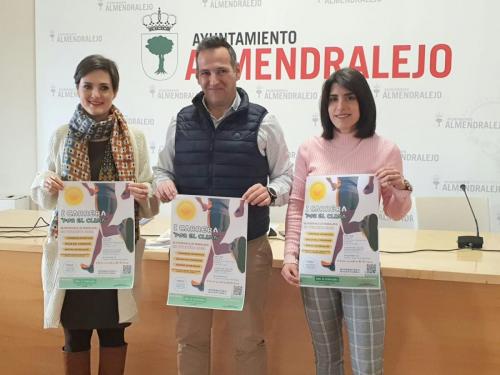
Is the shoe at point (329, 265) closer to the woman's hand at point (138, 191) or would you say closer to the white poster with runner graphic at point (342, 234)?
the white poster with runner graphic at point (342, 234)

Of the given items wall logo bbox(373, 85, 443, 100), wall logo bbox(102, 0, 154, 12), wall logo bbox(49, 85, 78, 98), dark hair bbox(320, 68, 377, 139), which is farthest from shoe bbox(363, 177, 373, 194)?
wall logo bbox(49, 85, 78, 98)

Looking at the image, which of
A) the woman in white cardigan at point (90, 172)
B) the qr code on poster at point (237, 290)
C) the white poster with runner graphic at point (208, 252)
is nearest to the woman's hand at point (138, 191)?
the woman in white cardigan at point (90, 172)

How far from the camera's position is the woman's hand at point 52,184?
67.3 inches

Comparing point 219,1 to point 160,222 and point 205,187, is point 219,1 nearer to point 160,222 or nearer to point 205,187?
point 160,222

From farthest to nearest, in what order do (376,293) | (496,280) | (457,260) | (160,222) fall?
(160,222) < (457,260) < (496,280) < (376,293)

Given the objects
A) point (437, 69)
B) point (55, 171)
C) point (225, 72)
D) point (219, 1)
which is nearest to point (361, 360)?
point (225, 72)

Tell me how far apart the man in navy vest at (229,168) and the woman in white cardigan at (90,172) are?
0.46 ft

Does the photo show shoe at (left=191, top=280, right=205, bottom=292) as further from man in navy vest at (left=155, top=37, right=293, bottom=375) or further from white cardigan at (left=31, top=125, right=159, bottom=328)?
white cardigan at (left=31, top=125, right=159, bottom=328)

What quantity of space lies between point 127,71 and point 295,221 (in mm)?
2983

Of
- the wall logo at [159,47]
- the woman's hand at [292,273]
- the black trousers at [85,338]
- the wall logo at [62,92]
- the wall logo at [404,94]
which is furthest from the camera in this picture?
the wall logo at [62,92]

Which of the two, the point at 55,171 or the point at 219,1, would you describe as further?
the point at 219,1

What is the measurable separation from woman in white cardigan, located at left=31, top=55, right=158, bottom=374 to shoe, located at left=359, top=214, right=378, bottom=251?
2.49 ft

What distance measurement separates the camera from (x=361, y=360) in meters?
1.61

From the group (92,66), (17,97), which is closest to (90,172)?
(92,66)
